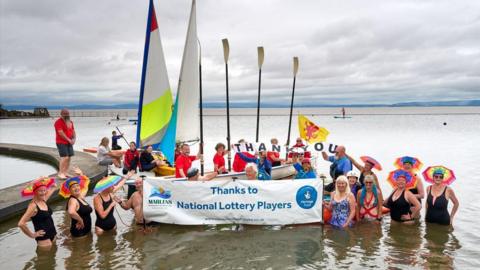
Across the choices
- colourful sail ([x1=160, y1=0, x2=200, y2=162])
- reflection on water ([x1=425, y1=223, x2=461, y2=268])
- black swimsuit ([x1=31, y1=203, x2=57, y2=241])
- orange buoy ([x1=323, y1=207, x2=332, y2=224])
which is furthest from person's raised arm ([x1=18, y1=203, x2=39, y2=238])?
reflection on water ([x1=425, y1=223, x2=461, y2=268])

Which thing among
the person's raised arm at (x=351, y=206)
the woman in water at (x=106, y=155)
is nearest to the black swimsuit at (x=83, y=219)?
the person's raised arm at (x=351, y=206)

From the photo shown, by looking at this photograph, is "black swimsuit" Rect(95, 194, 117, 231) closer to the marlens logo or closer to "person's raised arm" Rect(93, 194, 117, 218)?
"person's raised arm" Rect(93, 194, 117, 218)

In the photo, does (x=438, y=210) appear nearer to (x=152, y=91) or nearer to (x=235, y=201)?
(x=235, y=201)

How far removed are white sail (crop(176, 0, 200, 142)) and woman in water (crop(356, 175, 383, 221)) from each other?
639 centimetres

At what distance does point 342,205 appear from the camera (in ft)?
23.8

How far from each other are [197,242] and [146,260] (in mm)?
1114

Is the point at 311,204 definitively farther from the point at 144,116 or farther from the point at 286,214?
the point at 144,116

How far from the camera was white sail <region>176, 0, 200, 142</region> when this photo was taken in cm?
1162

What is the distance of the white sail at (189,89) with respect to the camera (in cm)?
1162

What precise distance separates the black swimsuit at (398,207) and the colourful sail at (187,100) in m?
6.30

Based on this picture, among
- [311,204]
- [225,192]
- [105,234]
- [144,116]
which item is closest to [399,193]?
[311,204]

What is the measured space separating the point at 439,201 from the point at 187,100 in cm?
786

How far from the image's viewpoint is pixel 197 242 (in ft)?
23.2

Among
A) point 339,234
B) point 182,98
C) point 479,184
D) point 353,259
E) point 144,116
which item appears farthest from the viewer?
point 479,184
